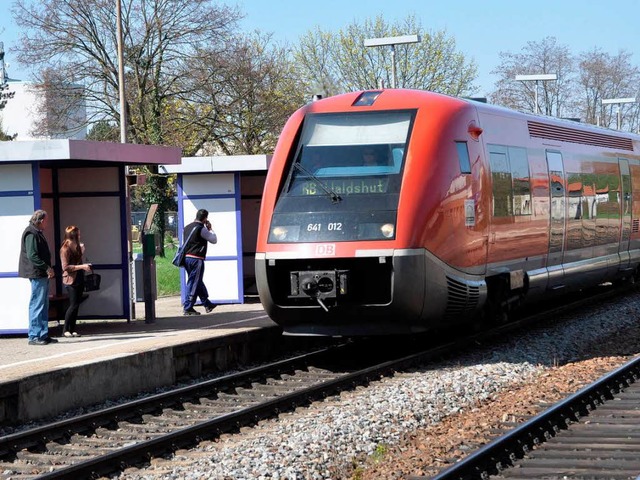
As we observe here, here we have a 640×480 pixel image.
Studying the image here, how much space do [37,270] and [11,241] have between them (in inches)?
39.2

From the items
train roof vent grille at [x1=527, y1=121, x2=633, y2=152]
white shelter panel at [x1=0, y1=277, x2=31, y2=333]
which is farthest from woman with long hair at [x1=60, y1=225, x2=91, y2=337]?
train roof vent grille at [x1=527, y1=121, x2=633, y2=152]

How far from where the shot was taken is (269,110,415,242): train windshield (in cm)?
1180

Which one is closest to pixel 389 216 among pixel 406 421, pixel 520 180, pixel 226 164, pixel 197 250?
pixel 406 421

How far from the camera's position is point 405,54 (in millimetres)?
49969

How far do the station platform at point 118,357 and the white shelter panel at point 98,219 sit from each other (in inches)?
43.3

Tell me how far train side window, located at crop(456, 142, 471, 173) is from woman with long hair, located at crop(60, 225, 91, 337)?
→ 16.4 ft

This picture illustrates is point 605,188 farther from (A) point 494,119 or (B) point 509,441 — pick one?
(B) point 509,441

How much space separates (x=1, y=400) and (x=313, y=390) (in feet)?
9.63

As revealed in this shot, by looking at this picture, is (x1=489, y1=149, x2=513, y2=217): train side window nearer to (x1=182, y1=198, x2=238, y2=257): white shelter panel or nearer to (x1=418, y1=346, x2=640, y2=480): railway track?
(x1=418, y1=346, x2=640, y2=480): railway track

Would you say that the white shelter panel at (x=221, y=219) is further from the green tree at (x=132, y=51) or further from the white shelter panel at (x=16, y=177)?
the green tree at (x=132, y=51)

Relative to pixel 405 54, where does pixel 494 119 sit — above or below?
below

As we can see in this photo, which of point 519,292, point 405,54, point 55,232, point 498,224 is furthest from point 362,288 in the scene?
point 405,54

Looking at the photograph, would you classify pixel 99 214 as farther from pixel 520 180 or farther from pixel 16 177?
pixel 520 180

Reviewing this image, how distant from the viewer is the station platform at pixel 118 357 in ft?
33.5
